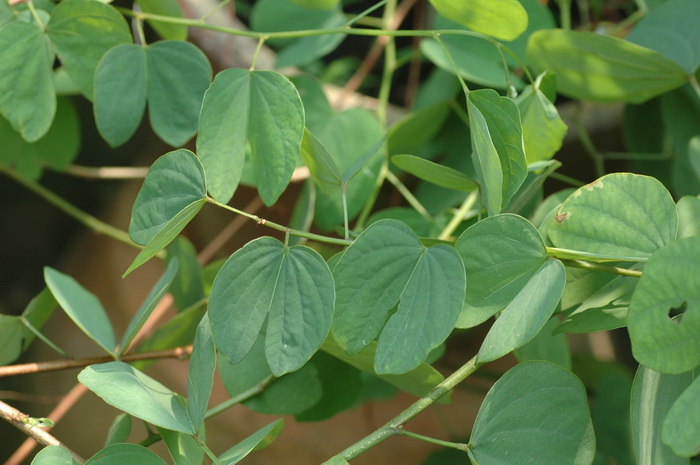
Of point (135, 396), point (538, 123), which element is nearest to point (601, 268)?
point (538, 123)

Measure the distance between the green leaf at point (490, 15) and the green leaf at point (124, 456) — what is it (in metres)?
0.29

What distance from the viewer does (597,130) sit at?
2.24ft

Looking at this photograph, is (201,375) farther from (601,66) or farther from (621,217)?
(601,66)

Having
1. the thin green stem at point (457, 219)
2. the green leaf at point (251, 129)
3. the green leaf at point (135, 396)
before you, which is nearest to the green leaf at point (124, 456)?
the green leaf at point (135, 396)

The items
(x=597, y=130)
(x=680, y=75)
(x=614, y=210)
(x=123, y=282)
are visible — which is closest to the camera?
(x=614, y=210)

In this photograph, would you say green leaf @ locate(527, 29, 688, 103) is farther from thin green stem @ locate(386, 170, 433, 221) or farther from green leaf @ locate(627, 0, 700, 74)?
thin green stem @ locate(386, 170, 433, 221)

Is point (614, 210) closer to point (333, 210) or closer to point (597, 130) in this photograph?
point (333, 210)

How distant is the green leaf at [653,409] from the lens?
278mm

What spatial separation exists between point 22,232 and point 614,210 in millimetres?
857

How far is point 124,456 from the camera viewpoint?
1.00 ft

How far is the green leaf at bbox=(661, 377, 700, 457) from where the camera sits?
0.75 ft

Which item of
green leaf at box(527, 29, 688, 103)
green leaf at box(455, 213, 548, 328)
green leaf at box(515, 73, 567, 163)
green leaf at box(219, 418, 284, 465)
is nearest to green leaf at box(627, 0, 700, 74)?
green leaf at box(527, 29, 688, 103)

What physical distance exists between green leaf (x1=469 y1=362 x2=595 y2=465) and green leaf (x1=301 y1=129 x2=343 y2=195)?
0.15 meters

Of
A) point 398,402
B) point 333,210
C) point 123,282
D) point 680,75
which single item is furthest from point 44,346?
point 680,75
